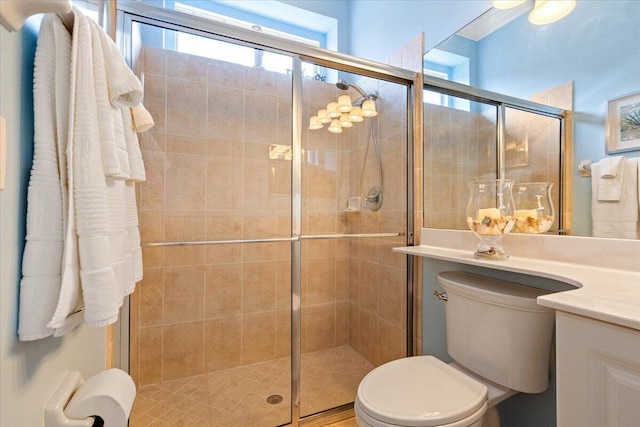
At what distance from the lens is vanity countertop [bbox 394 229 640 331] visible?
60 cm

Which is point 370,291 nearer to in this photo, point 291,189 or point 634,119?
point 291,189

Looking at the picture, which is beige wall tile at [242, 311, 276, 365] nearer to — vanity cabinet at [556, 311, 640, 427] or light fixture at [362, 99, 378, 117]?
light fixture at [362, 99, 378, 117]

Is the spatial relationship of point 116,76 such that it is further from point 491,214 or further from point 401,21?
point 401,21

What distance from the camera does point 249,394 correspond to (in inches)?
67.0

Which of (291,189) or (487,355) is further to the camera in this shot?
(291,189)

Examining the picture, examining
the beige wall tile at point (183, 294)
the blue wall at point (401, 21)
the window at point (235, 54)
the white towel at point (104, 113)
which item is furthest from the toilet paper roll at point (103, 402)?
the blue wall at point (401, 21)

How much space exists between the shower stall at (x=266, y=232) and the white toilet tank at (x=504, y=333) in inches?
23.7

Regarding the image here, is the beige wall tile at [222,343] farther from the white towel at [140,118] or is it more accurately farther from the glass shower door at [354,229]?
the white towel at [140,118]

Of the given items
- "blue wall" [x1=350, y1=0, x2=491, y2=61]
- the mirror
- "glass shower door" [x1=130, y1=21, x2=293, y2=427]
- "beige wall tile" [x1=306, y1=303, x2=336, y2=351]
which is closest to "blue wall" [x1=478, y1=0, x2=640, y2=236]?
the mirror

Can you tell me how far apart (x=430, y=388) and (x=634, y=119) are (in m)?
1.10

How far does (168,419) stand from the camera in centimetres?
150

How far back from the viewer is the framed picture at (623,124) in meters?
0.93

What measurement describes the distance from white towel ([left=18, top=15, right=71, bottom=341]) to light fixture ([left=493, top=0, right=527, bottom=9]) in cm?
160

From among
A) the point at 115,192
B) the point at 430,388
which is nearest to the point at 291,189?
the point at 115,192
